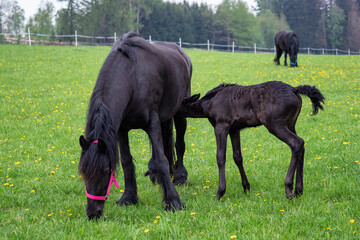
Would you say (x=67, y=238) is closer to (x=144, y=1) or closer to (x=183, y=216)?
(x=183, y=216)

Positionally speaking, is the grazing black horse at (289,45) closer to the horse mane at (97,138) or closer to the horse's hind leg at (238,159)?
the horse's hind leg at (238,159)

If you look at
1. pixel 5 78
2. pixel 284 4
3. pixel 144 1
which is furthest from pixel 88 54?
pixel 284 4

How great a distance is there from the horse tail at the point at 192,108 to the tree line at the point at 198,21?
4819 cm

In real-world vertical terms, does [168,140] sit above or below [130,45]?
below

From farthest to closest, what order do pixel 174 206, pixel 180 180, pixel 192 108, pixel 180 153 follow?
1. pixel 180 153
2. pixel 180 180
3. pixel 192 108
4. pixel 174 206

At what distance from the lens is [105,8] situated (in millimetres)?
54594

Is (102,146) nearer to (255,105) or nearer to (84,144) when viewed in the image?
(84,144)

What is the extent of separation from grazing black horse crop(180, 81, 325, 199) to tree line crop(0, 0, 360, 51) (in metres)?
48.9

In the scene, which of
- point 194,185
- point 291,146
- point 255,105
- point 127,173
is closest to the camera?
point 291,146

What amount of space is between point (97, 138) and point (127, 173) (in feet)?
4.56

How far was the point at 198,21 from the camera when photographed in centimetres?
6644

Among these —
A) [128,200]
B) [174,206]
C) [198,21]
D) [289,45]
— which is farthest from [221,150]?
[198,21]

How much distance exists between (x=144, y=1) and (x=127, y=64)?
61865mm

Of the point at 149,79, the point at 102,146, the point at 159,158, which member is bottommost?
the point at 159,158
